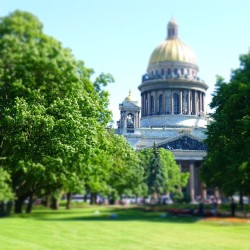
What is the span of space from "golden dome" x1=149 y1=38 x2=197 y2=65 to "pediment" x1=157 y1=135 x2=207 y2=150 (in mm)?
75031

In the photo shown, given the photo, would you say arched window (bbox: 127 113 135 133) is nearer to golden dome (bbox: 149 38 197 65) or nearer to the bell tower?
the bell tower

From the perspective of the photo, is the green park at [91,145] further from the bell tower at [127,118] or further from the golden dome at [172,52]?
the golden dome at [172,52]

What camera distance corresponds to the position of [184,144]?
26.6 m

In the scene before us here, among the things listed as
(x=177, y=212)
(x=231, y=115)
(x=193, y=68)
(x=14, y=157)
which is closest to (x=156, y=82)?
(x=193, y=68)

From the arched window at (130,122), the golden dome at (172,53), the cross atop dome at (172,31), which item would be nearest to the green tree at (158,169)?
the arched window at (130,122)

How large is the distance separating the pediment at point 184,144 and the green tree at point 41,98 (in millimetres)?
4925

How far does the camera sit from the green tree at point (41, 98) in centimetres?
1104

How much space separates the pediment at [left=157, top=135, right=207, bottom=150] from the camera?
84.7 ft

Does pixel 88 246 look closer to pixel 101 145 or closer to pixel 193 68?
pixel 101 145

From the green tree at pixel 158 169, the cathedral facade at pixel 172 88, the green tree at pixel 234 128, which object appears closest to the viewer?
the green tree at pixel 158 169

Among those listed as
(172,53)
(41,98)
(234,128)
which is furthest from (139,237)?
(172,53)

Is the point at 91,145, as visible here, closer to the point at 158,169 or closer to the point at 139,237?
the point at 158,169

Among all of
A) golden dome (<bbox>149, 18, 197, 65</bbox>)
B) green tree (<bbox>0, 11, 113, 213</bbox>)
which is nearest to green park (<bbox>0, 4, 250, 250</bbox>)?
green tree (<bbox>0, 11, 113, 213</bbox>)

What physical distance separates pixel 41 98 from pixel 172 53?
8930cm
